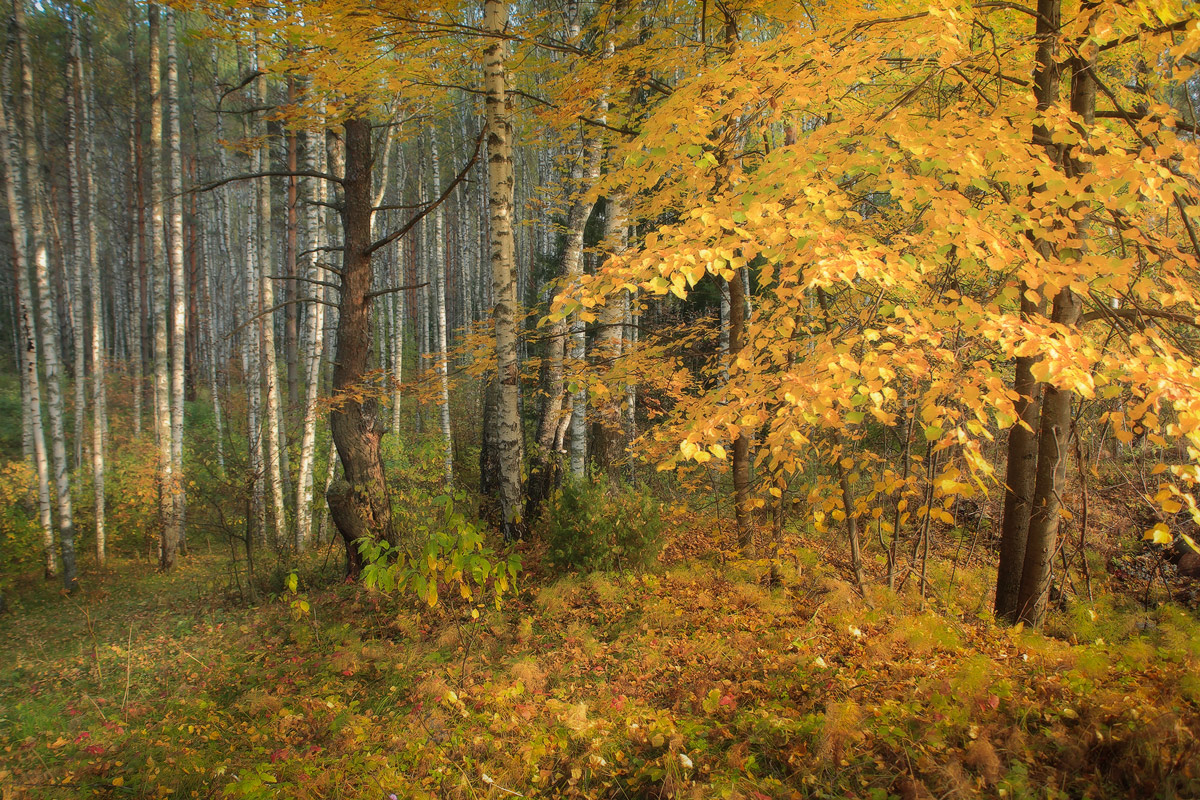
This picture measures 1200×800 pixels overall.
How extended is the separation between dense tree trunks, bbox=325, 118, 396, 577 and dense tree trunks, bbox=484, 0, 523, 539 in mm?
1587

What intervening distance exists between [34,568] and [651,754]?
11.1 meters

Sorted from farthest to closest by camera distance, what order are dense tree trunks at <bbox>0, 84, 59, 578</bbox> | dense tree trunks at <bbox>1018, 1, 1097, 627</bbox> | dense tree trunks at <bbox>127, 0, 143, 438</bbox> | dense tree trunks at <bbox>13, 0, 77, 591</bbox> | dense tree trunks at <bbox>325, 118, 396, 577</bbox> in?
dense tree trunks at <bbox>127, 0, 143, 438</bbox> < dense tree trunks at <bbox>13, 0, 77, 591</bbox> < dense tree trunks at <bbox>0, 84, 59, 578</bbox> < dense tree trunks at <bbox>325, 118, 396, 577</bbox> < dense tree trunks at <bbox>1018, 1, 1097, 627</bbox>

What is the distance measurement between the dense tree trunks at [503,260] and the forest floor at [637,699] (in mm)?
1106

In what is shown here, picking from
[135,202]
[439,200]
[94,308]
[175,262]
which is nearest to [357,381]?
[439,200]

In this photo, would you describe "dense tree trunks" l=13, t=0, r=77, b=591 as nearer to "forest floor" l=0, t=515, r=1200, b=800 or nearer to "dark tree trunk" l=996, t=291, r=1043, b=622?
"forest floor" l=0, t=515, r=1200, b=800

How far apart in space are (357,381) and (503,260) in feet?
7.25

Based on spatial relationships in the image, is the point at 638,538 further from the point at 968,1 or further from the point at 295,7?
the point at 295,7

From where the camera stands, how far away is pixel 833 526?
7.86m

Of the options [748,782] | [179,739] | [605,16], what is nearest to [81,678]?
[179,739]

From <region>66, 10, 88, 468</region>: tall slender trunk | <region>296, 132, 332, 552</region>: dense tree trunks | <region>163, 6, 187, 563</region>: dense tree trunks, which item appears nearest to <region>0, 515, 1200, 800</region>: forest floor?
<region>296, 132, 332, 552</region>: dense tree trunks

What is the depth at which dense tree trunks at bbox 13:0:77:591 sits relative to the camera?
7344 mm

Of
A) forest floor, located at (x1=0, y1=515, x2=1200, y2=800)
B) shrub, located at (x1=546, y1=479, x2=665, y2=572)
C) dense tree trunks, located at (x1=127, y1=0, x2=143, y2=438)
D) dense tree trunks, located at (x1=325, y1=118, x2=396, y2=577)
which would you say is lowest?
forest floor, located at (x1=0, y1=515, x2=1200, y2=800)

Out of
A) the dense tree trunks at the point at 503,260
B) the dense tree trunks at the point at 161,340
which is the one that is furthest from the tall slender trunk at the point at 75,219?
the dense tree trunks at the point at 503,260

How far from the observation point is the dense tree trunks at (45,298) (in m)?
7.34
